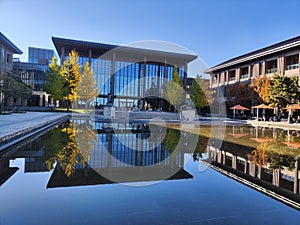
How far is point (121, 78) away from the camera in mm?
40562

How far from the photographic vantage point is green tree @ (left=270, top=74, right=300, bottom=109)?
21308 mm

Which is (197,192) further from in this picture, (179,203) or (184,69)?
(184,69)

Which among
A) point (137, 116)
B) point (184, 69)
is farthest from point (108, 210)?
point (184, 69)

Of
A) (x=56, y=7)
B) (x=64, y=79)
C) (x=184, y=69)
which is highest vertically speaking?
(x=184, y=69)

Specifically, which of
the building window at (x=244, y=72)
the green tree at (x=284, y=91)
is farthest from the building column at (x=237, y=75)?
the green tree at (x=284, y=91)

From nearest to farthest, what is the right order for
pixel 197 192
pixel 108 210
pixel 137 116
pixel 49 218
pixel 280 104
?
1. pixel 49 218
2. pixel 108 210
3. pixel 197 192
4. pixel 280 104
5. pixel 137 116

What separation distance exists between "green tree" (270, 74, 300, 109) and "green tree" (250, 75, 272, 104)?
5.47ft

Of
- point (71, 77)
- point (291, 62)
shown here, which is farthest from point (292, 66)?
point (71, 77)

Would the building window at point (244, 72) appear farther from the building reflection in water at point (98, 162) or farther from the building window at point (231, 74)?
the building reflection in water at point (98, 162)

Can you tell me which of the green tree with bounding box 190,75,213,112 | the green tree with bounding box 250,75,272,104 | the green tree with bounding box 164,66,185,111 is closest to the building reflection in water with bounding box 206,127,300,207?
the green tree with bounding box 250,75,272,104

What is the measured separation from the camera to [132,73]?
41.4 meters

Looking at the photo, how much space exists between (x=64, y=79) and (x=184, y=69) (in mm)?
24564

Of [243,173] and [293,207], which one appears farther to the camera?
[243,173]

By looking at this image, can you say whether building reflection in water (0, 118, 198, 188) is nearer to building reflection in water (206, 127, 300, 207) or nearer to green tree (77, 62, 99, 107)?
building reflection in water (206, 127, 300, 207)
